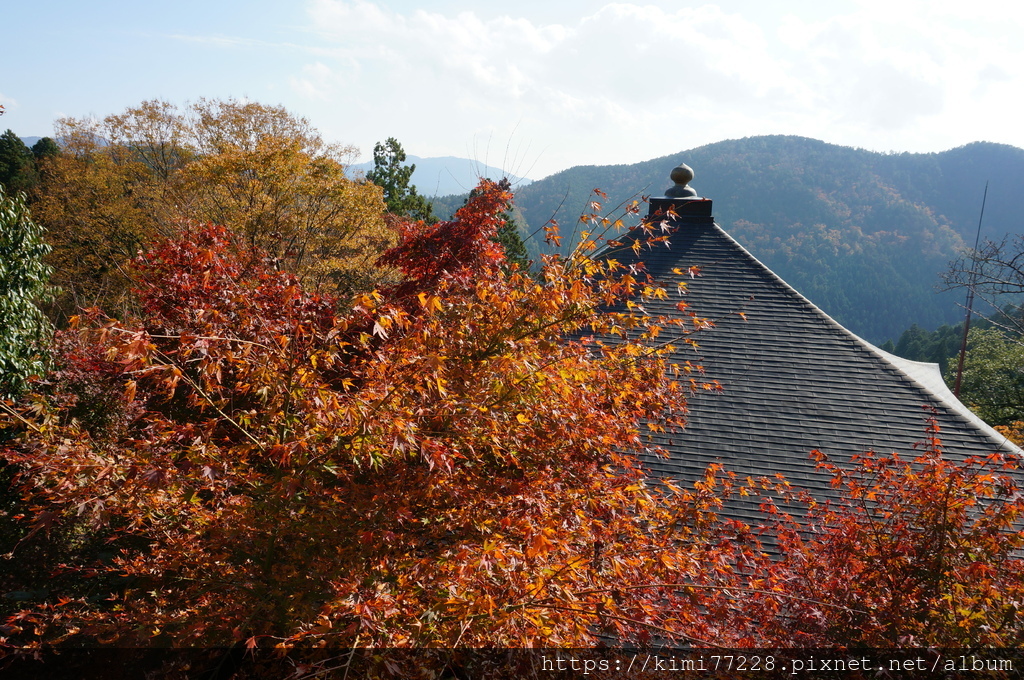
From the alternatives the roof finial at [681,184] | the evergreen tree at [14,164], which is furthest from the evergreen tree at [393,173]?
the roof finial at [681,184]

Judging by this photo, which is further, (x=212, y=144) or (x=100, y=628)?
(x=212, y=144)

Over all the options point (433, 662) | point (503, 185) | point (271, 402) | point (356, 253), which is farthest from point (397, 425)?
point (356, 253)

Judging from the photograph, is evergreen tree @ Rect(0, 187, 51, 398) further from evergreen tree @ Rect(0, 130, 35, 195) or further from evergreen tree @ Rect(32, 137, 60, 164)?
evergreen tree @ Rect(32, 137, 60, 164)

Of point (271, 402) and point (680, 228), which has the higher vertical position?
point (680, 228)

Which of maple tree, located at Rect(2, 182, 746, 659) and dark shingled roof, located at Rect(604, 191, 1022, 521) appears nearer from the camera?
maple tree, located at Rect(2, 182, 746, 659)

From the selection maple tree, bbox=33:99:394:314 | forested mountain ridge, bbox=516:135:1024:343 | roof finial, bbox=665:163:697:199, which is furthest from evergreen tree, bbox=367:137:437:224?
forested mountain ridge, bbox=516:135:1024:343

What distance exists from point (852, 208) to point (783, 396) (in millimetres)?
91625

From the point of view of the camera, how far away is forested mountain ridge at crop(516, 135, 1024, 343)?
72.4 metres

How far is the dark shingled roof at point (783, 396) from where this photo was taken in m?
6.78

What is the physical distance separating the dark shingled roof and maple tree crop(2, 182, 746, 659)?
1.92 metres

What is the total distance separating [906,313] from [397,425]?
85.1 m

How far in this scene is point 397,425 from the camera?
309cm

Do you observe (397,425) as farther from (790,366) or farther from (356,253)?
(356,253)

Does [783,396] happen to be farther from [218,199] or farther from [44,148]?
[44,148]
